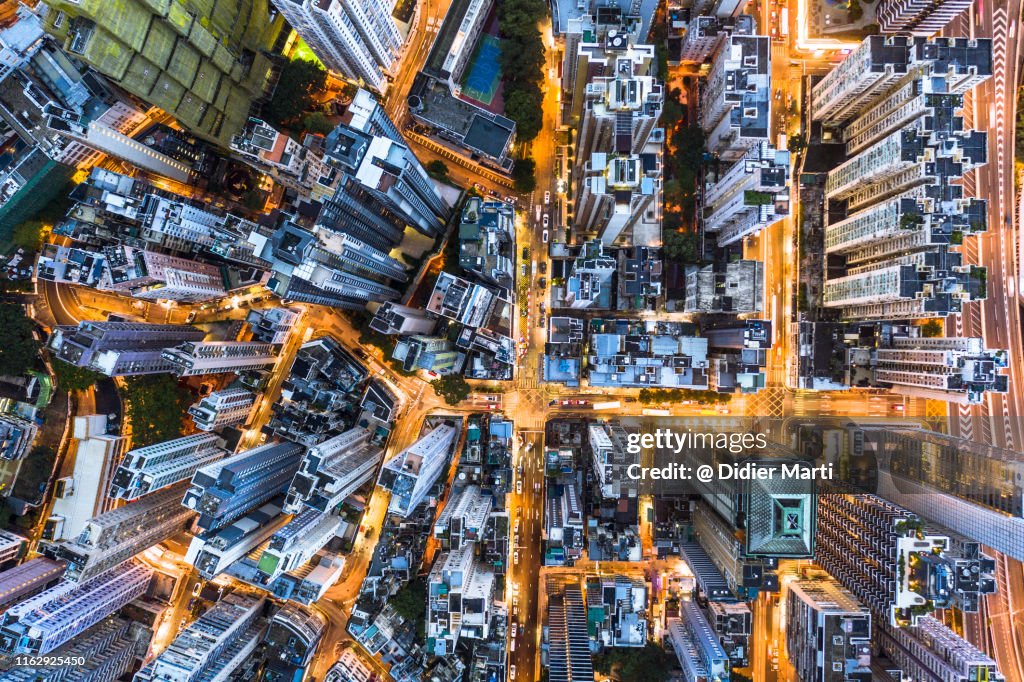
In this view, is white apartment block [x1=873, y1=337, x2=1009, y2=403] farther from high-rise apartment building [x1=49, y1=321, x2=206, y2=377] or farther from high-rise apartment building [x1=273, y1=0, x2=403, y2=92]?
high-rise apartment building [x1=49, y1=321, x2=206, y2=377]

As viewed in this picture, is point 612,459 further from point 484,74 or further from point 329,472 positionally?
point 484,74

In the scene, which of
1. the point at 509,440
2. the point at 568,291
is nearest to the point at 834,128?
the point at 568,291

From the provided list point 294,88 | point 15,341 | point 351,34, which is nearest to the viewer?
point 351,34

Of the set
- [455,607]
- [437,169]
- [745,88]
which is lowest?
[455,607]

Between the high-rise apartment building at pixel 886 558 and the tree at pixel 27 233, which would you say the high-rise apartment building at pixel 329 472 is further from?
the high-rise apartment building at pixel 886 558

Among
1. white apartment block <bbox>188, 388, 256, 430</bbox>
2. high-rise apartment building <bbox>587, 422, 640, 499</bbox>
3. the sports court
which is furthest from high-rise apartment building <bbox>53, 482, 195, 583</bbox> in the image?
the sports court

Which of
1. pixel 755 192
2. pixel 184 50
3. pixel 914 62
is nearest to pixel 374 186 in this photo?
pixel 184 50

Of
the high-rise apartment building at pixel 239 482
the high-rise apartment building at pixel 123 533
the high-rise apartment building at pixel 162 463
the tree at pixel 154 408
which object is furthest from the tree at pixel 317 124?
the high-rise apartment building at pixel 123 533
